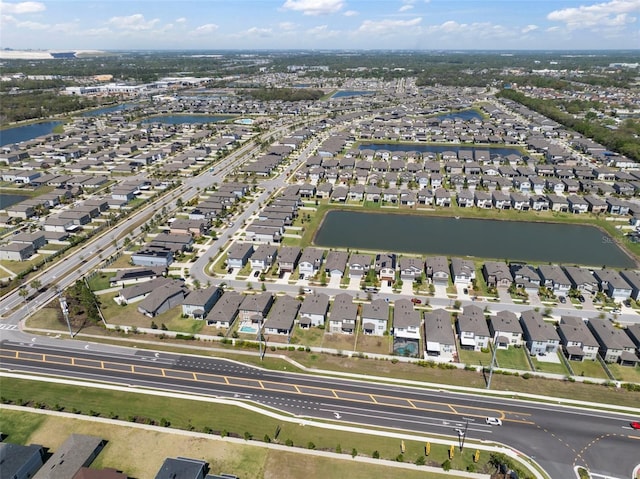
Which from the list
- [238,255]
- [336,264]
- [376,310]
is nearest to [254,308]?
[238,255]

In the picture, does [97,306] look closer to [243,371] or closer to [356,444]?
[243,371]

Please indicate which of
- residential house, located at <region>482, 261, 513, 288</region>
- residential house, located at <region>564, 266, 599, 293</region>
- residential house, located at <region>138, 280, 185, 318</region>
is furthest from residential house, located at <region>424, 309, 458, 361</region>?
residential house, located at <region>138, 280, 185, 318</region>

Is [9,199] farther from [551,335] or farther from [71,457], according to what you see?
[551,335]

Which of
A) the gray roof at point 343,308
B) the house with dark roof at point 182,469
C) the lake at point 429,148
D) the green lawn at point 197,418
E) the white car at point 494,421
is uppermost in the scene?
the lake at point 429,148

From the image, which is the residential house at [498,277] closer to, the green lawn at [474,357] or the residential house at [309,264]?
the green lawn at [474,357]

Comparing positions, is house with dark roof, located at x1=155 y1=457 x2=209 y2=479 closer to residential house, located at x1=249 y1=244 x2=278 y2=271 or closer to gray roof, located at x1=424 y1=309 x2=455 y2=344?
gray roof, located at x1=424 y1=309 x2=455 y2=344

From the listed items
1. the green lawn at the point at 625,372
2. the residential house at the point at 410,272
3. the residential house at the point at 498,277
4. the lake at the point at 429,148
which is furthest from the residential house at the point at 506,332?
the lake at the point at 429,148
